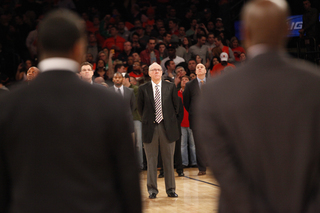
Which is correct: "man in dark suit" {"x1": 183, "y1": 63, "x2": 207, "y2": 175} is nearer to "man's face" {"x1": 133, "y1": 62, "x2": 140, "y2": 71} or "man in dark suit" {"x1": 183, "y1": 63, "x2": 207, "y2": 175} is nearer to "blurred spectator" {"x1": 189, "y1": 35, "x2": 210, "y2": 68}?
"man's face" {"x1": 133, "y1": 62, "x2": 140, "y2": 71}

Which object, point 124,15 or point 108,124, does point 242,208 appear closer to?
point 108,124

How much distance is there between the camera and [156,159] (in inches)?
263

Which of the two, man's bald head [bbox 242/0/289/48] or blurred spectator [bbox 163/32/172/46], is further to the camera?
blurred spectator [bbox 163/32/172/46]

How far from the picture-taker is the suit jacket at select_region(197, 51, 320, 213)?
1627mm

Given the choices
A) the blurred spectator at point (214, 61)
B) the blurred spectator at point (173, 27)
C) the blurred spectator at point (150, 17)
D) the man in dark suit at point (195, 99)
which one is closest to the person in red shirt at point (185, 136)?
the man in dark suit at point (195, 99)

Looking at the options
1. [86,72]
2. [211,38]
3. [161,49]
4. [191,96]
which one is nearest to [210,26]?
[211,38]

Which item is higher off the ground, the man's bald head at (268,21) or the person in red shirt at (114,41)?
the person in red shirt at (114,41)

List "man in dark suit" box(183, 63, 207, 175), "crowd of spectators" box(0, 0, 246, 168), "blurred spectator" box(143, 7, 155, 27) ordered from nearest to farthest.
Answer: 1. "man in dark suit" box(183, 63, 207, 175)
2. "crowd of spectators" box(0, 0, 246, 168)
3. "blurred spectator" box(143, 7, 155, 27)

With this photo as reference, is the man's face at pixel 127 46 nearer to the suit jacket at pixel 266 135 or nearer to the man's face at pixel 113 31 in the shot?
the man's face at pixel 113 31

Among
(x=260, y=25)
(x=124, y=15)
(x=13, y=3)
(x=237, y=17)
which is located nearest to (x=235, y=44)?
(x=237, y=17)

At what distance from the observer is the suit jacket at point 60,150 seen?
1.72 metres

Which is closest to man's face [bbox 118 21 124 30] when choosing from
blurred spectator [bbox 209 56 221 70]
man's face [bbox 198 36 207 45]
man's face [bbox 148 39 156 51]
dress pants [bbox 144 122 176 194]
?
man's face [bbox 148 39 156 51]

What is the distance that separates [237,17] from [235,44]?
9.69ft

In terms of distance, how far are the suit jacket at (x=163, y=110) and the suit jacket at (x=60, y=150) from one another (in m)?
4.89
